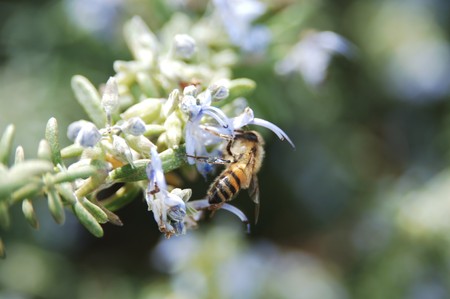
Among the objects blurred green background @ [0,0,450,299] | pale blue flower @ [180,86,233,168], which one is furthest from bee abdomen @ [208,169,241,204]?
blurred green background @ [0,0,450,299]

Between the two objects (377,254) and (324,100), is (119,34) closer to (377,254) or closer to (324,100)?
(324,100)

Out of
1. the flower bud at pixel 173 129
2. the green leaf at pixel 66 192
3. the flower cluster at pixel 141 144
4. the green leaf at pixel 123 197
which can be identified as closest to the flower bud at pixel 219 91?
the flower cluster at pixel 141 144

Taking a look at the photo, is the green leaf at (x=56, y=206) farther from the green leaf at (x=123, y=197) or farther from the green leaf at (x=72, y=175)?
the green leaf at (x=123, y=197)

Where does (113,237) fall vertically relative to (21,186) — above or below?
below

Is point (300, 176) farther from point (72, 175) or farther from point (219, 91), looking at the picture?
point (72, 175)

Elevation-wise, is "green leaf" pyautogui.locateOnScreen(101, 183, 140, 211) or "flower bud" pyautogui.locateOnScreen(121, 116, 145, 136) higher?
"flower bud" pyautogui.locateOnScreen(121, 116, 145, 136)

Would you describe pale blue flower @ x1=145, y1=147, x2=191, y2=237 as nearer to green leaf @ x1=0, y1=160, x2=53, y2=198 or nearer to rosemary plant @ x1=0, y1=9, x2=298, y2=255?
rosemary plant @ x1=0, y1=9, x2=298, y2=255

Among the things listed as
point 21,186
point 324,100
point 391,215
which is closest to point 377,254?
point 391,215
